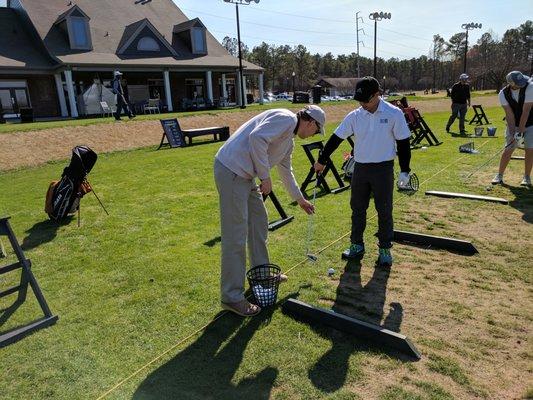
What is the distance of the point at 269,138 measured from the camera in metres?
3.33

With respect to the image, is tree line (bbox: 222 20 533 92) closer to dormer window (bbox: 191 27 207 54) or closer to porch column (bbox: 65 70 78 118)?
dormer window (bbox: 191 27 207 54)

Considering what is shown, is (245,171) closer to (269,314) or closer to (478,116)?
(269,314)

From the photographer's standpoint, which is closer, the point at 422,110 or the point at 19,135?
the point at 19,135

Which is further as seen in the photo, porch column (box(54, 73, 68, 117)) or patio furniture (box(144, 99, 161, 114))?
patio furniture (box(144, 99, 161, 114))

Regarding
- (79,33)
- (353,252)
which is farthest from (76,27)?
(353,252)

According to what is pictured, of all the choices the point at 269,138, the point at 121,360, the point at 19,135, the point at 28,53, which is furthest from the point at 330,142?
the point at 28,53

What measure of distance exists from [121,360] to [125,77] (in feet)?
96.5

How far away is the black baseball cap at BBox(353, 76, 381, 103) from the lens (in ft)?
13.7

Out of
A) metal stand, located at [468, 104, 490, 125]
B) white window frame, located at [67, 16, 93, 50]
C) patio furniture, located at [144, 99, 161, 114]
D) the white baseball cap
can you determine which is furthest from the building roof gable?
the white baseball cap

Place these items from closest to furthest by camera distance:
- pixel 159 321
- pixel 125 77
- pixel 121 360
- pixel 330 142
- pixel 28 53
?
1. pixel 121 360
2. pixel 159 321
3. pixel 330 142
4. pixel 28 53
5. pixel 125 77

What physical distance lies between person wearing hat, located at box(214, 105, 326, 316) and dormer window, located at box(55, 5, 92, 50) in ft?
91.3

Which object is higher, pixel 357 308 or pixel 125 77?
pixel 125 77

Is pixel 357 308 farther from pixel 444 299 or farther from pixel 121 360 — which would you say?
pixel 121 360

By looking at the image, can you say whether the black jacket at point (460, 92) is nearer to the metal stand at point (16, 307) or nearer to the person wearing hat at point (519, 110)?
the person wearing hat at point (519, 110)
